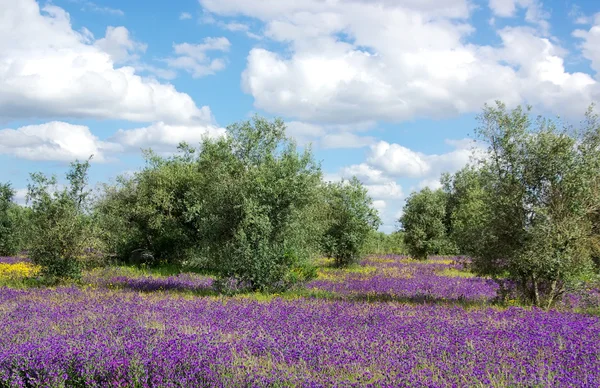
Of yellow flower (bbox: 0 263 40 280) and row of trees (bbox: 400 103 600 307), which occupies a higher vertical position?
row of trees (bbox: 400 103 600 307)

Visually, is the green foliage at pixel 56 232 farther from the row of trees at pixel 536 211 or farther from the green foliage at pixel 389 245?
the green foliage at pixel 389 245

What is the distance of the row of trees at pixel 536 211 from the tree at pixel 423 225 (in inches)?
1075

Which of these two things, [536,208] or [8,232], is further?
[8,232]

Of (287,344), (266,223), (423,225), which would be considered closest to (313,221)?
(266,223)

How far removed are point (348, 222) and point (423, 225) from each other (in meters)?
12.2

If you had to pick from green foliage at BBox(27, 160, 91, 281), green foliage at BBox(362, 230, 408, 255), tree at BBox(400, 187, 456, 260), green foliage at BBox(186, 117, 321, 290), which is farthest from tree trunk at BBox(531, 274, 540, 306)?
green foliage at BBox(362, 230, 408, 255)

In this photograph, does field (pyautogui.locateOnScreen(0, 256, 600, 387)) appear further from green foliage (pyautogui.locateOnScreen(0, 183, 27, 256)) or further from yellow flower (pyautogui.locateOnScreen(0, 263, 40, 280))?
green foliage (pyautogui.locateOnScreen(0, 183, 27, 256))

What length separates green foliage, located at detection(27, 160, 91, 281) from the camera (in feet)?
59.3

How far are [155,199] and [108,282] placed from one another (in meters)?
8.02

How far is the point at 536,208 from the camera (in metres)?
13.6

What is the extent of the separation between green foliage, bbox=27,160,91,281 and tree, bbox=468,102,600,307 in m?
13.2

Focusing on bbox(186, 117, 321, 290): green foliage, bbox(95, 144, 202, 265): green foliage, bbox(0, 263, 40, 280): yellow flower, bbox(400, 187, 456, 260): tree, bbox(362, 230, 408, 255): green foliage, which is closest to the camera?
bbox(186, 117, 321, 290): green foliage

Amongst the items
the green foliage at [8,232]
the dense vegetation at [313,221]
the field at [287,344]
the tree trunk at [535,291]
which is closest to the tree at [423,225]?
the dense vegetation at [313,221]

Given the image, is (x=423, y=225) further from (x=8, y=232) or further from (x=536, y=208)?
(x=8, y=232)
